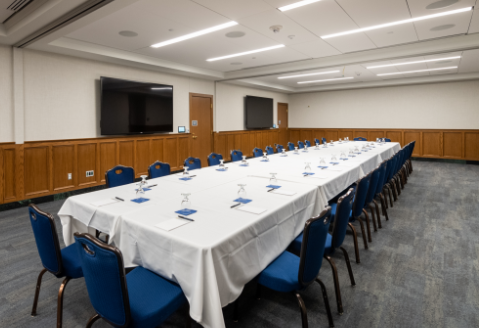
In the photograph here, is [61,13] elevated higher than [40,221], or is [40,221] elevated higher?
[61,13]

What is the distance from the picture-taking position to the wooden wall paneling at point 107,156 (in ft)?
23.1

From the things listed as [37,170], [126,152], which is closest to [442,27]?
[126,152]

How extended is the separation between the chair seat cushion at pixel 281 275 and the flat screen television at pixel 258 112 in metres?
9.96

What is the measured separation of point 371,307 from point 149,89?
23.5 feet

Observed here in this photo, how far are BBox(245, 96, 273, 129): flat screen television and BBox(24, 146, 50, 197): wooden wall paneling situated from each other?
24.6 feet

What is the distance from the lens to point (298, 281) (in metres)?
2.04

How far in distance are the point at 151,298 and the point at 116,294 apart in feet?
1.01

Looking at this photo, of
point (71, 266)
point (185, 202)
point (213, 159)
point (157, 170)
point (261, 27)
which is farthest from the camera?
point (213, 159)

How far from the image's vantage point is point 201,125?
991cm

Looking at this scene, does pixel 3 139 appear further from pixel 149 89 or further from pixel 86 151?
pixel 149 89

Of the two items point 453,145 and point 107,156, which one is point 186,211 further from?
point 453,145

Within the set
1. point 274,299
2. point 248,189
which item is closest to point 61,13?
point 248,189

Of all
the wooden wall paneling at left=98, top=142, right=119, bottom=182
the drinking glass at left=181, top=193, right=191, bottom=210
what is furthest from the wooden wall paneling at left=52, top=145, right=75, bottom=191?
the drinking glass at left=181, top=193, right=191, bottom=210

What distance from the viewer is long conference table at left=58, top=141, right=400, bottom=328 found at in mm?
1855
